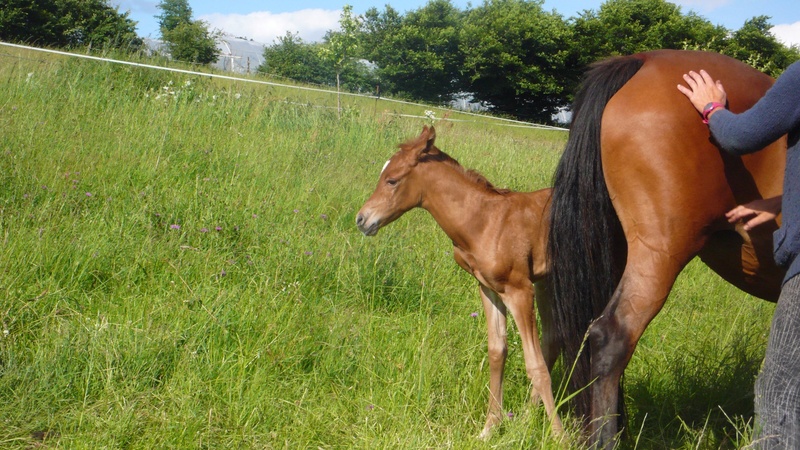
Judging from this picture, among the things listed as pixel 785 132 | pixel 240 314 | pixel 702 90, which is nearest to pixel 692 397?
pixel 702 90

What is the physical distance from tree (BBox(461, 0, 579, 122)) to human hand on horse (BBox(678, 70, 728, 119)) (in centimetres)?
2377

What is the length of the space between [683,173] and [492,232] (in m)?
1.22

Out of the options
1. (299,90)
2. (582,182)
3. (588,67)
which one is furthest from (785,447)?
(299,90)

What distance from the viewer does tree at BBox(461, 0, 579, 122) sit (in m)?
26.9

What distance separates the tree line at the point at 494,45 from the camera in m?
25.8

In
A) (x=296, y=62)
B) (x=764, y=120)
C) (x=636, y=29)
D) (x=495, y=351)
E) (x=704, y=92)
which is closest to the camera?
(x=764, y=120)

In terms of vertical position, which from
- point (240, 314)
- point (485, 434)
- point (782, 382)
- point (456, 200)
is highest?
point (456, 200)

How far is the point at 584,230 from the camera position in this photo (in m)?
3.20

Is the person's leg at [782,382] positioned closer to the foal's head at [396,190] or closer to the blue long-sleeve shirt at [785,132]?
the blue long-sleeve shirt at [785,132]

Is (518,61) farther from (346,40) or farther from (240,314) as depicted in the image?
(240,314)

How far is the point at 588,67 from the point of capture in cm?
346

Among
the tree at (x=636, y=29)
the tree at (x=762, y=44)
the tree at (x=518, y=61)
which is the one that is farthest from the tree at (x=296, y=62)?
the tree at (x=762, y=44)

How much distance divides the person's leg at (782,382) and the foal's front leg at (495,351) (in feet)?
4.40

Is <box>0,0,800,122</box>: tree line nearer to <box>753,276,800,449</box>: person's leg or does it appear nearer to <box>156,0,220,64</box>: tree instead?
<box>156,0,220,64</box>: tree
